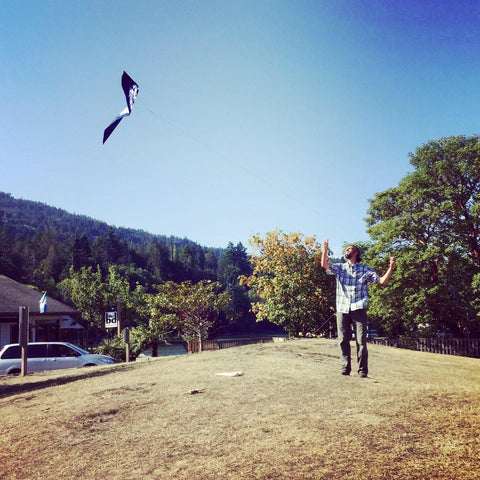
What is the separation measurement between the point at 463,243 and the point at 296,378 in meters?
20.9

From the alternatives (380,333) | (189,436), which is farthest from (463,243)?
(189,436)

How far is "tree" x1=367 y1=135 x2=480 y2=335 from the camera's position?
2350cm

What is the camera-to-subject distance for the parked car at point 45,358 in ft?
53.4

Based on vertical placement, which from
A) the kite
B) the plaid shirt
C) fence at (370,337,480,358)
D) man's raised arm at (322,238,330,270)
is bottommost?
fence at (370,337,480,358)

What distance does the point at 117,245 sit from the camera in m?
124

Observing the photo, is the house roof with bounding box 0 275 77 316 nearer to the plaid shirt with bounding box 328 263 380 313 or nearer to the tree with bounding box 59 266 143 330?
the tree with bounding box 59 266 143 330

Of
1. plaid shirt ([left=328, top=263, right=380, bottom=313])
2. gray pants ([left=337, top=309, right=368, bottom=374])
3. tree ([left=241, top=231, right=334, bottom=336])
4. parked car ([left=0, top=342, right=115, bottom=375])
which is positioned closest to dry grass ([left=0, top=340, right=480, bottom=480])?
gray pants ([left=337, top=309, right=368, bottom=374])

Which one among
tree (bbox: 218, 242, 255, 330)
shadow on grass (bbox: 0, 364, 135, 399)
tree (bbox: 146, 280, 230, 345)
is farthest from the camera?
tree (bbox: 218, 242, 255, 330)

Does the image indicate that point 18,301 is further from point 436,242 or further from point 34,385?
point 436,242

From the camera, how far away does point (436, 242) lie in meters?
23.6

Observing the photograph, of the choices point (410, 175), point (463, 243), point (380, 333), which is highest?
point (410, 175)

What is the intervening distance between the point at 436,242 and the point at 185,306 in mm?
17776

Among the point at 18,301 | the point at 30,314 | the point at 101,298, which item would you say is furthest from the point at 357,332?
the point at 101,298

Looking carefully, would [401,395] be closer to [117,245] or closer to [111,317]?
[111,317]
